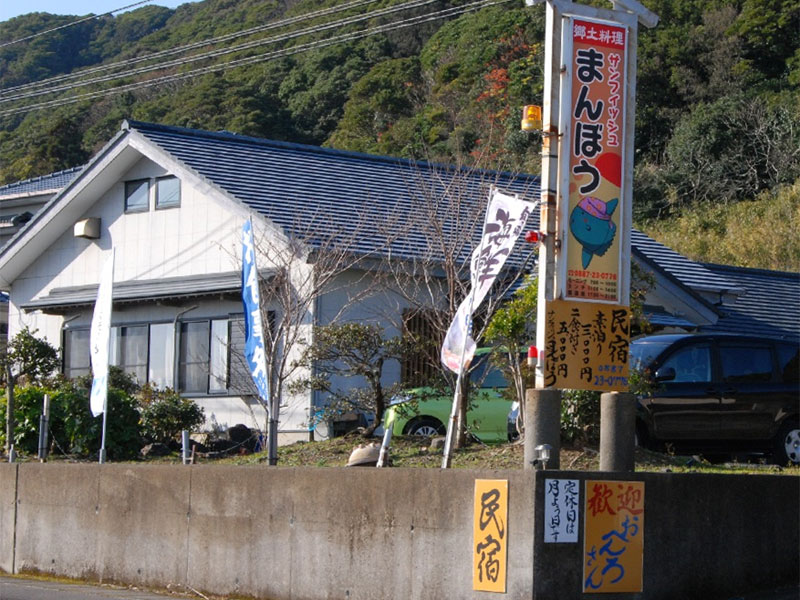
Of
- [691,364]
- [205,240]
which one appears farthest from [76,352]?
[691,364]

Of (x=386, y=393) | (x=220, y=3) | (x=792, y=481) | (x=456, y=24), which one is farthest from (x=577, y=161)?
(x=220, y=3)

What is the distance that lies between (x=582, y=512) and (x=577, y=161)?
261 centimetres

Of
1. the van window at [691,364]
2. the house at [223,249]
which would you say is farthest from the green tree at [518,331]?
the house at [223,249]

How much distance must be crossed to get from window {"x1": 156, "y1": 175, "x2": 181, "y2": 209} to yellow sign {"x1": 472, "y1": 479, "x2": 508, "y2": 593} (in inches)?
530

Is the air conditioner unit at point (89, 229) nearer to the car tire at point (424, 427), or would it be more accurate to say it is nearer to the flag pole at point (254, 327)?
the car tire at point (424, 427)

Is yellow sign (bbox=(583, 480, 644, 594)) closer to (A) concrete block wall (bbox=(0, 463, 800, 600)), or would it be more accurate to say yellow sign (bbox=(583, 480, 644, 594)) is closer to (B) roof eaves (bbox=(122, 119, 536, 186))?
(A) concrete block wall (bbox=(0, 463, 800, 600))

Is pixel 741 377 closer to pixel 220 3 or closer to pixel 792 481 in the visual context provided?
pixel 792 481

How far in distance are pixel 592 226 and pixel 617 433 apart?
157cm

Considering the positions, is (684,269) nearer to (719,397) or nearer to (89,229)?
(719,397)

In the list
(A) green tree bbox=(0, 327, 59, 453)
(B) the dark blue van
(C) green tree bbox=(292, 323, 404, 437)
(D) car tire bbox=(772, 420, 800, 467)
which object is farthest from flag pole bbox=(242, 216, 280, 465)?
(A) green tree bbox=(0, 327, 59, 453)

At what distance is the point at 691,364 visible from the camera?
13984mm

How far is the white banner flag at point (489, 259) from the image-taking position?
9508mm

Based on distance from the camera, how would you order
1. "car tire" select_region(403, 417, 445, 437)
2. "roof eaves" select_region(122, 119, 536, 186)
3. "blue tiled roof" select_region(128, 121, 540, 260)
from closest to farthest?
"car tire" select_region(403, 417, 445, 437) < "blue tiled roof" select_region(128, 121, 540, 260) < "roof eaves" select_region(122, 119, 536, 186)

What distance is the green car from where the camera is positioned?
14445 mm
